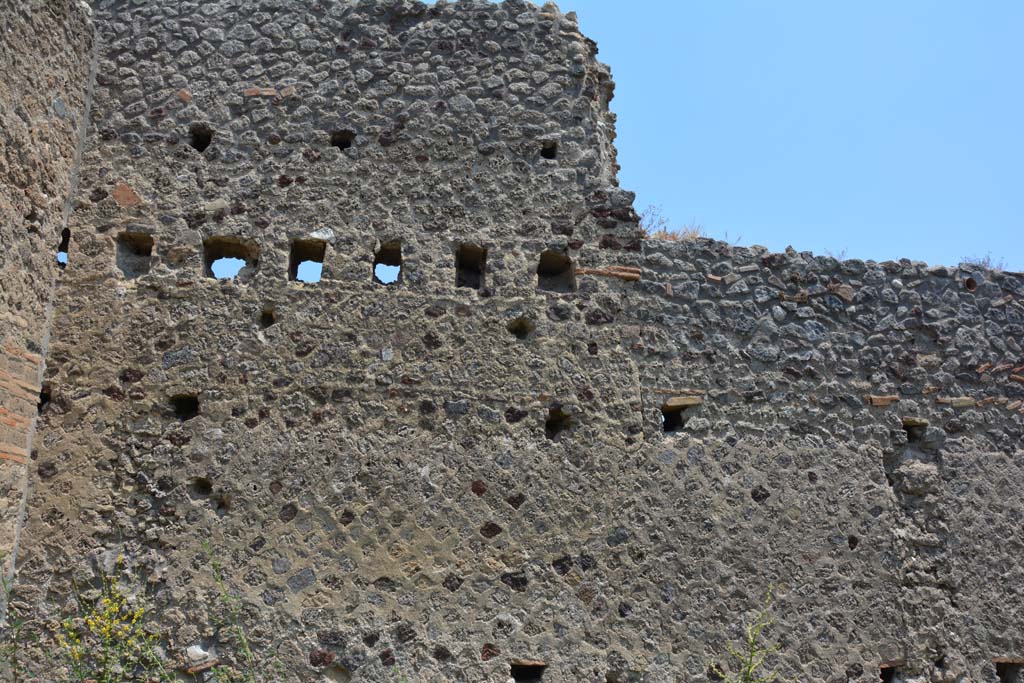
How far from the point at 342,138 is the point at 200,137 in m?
0.90

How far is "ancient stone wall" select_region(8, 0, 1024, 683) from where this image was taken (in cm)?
563

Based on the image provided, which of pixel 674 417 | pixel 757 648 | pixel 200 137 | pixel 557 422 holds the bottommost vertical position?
pixel 757 648

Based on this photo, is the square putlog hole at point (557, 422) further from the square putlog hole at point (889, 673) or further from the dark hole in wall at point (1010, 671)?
the dark hole in wall at point (1010, 671)

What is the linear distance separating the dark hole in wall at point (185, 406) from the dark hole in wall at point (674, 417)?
2795 millimetres

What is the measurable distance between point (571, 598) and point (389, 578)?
1.03 meters

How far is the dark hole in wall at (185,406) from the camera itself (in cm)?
585

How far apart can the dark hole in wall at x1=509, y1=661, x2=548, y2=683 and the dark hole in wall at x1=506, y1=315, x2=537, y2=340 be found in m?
1.91

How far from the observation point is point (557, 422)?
241 inches

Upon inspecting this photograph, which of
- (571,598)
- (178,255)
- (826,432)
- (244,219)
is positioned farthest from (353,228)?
(826,432)

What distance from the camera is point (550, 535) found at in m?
5.83

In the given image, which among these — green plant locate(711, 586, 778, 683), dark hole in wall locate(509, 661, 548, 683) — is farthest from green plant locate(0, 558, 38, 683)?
green plant locate(711, 586, 778, 683)

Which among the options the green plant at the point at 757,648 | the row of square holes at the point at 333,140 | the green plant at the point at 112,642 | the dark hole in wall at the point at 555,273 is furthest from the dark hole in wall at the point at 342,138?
the green plant at the point at 757,648

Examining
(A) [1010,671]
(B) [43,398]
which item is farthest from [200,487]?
(A) [1010,671]

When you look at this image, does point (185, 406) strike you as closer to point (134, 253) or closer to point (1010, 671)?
point (134, 253)
